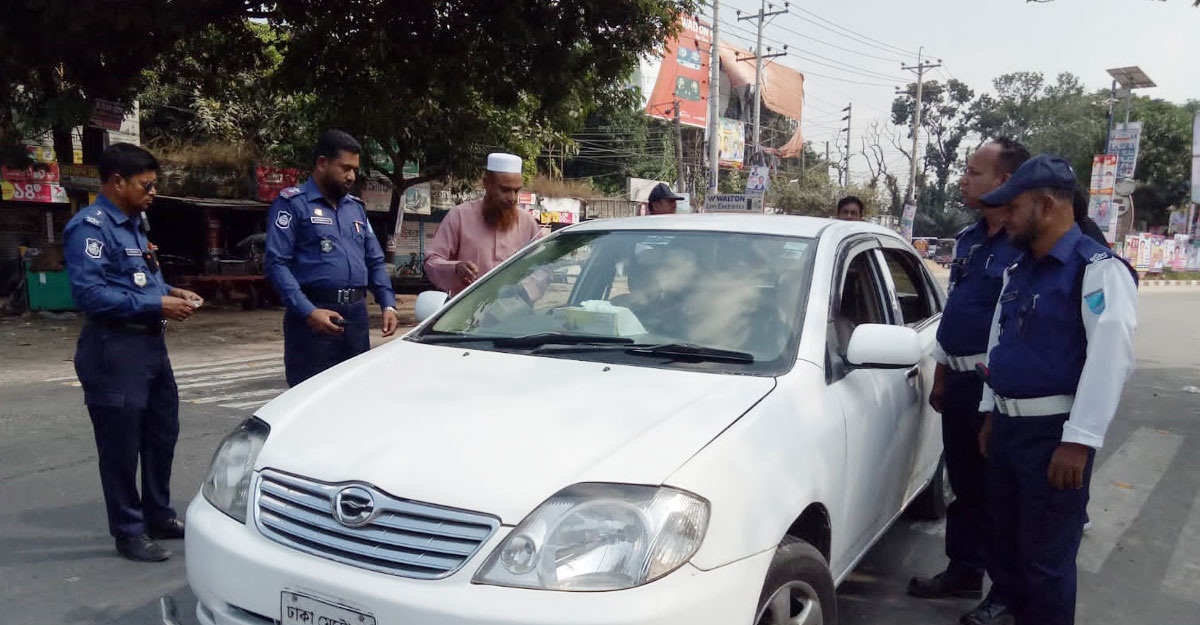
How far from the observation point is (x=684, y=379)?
2.54m

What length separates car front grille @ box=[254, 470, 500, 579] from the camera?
76.4 inches

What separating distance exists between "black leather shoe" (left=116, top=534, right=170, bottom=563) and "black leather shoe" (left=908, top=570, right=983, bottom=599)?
3253 millimetres

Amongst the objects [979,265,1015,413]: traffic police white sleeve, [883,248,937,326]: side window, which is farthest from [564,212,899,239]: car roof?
[979,265,1015,413]: traffic police white sleeve

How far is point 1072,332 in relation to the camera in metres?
2.72

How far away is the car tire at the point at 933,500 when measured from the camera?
4.48 meters

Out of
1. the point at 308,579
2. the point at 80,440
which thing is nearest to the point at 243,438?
the point at 308,579

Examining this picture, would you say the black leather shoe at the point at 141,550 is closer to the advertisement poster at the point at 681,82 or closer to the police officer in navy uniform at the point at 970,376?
the police officer in navy uniform at the point at 970,376

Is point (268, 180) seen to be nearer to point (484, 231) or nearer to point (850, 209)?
point (850, 209)

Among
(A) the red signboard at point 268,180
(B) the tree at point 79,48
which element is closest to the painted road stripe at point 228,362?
(B) the tree at point 79,48

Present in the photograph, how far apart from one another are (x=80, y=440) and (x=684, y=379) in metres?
5.15

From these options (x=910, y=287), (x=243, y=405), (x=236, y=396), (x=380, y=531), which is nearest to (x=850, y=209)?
(x=910, y=287)

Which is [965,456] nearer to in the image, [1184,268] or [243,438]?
[243,438]

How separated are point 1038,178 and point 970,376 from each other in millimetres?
1000

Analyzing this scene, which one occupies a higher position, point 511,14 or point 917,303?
point 511,14
